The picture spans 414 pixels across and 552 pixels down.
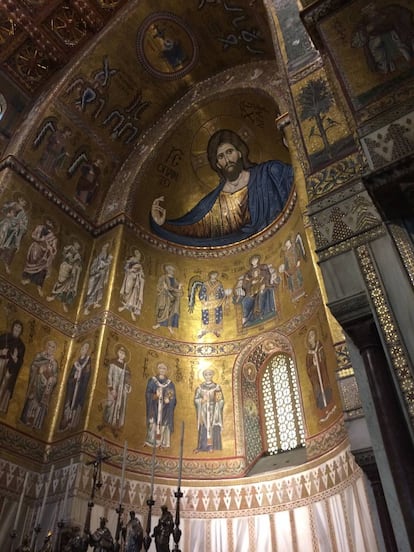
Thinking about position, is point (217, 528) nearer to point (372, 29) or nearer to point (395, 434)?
point (395, 434)

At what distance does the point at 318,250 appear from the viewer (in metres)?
4.62

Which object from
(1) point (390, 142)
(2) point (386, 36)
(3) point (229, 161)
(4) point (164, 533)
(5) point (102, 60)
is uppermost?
(5) point (102, 60)

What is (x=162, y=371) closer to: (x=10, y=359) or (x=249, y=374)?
(x=249, y=374)

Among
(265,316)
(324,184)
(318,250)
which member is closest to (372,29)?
(324,184)

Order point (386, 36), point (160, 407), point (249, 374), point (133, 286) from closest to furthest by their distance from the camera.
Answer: point (386, 36), point (160, 407), point (249, 374), point (133, 286)

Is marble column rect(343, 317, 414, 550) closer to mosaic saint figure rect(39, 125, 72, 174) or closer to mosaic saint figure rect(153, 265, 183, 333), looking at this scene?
mosaic saint figure rect(153, 265, 183, 333)

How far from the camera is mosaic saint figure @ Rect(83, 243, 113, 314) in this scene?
464 inches

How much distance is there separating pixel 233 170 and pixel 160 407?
7.46m

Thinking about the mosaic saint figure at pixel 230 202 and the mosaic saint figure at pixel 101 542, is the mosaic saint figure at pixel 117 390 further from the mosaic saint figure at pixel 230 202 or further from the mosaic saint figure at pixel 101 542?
the mosaic saint figure at pixel 101 542

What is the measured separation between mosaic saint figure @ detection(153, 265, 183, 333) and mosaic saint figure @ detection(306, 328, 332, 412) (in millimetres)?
3707

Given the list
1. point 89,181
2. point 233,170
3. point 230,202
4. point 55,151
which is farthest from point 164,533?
point 233,170

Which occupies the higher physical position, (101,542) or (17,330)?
(17,330)

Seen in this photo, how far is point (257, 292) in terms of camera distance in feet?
39.8

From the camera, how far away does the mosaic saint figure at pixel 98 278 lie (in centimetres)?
1177
